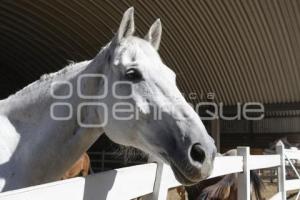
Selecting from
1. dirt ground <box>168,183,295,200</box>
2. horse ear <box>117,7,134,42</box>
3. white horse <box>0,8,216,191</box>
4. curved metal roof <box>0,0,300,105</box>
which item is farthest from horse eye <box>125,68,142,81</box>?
curved metal roof <box>0,0,300,105</box>

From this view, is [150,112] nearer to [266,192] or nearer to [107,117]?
[107,117]

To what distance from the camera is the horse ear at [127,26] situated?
2.26 meters

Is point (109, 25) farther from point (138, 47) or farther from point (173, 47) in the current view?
point (138, 47)

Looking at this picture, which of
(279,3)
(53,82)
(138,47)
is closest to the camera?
(138,47)

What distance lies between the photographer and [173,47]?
13.7 meters

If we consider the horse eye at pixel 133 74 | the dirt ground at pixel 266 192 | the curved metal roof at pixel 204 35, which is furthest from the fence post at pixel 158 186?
the curved metal roof at pixel 204 35

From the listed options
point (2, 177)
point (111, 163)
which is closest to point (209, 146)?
point (2, 177)

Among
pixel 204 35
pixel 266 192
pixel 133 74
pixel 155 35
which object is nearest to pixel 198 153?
pixel 133 74

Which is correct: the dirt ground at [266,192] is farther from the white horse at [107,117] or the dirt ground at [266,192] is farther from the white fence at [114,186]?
the white horse at [107,117]

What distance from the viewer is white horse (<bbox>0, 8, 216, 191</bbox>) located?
1948 mm

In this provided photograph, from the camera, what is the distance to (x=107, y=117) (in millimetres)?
2219

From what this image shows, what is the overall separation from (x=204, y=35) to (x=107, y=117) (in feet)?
36.4

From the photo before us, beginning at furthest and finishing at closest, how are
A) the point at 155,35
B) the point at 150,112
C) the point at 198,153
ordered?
the point at 155,35 < the point at 150,112 < the point at 198,153

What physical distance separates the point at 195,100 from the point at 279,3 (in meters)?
5.18
